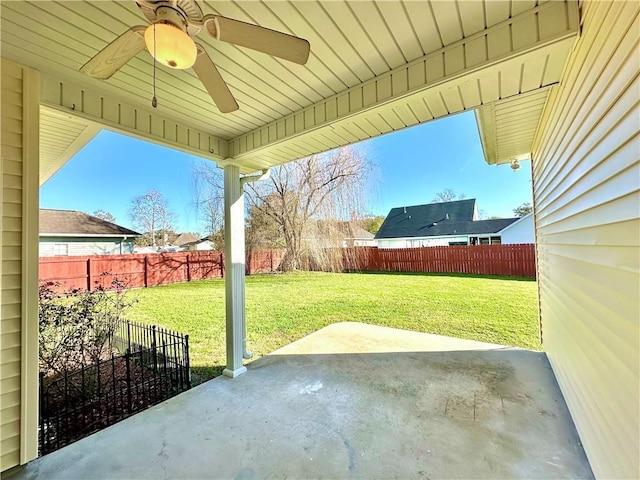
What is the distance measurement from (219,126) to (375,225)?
18917mm

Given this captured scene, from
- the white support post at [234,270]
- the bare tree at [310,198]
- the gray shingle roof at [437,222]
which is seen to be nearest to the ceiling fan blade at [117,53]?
the white support post at [234,270]

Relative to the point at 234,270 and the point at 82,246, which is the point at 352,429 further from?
the point at 82,246

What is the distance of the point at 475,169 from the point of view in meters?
17.6

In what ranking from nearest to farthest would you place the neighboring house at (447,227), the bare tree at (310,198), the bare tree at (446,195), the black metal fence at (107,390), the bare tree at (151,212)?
1. the black metal fence at (107,390)
2. the bare tree at (310,198)
3. the neighboring house at (447,227)
4. the bare tree at (151,212)
5. the bare tree at (446,195)

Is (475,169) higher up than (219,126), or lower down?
higher up

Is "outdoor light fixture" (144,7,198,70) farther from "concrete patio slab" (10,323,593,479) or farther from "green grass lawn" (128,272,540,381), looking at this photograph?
"green grass lawn" (128,272,540,381)

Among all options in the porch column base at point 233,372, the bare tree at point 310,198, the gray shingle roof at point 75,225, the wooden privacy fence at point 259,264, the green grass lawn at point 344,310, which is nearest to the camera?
the porch column base at point 233,372

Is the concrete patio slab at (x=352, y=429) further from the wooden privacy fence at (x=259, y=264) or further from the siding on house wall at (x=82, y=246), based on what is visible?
the siding on house wall at (x=82, y=246)

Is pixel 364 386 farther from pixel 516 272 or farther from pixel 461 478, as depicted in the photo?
pixel 516 272

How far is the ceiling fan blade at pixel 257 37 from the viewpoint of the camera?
1.11m

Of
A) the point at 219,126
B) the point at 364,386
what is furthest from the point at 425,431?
the point at 219,126

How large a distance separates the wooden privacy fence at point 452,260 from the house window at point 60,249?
10.9 m

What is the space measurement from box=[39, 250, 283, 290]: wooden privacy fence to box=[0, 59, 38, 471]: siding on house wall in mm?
5232

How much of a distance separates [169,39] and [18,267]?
63.1 inches
